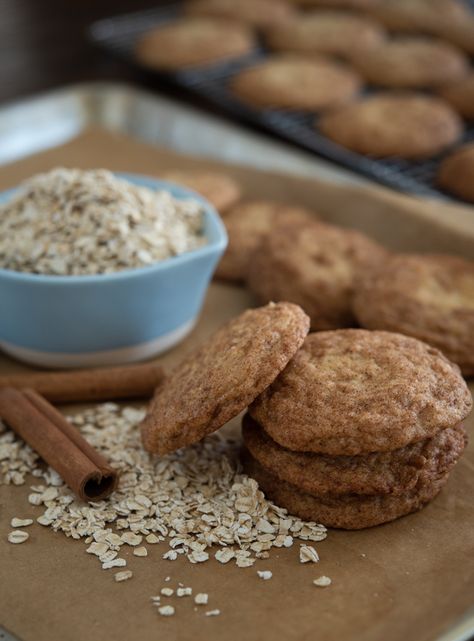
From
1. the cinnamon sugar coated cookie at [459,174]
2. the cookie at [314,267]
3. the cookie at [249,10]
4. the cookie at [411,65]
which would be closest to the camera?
the cookie at [314,267]

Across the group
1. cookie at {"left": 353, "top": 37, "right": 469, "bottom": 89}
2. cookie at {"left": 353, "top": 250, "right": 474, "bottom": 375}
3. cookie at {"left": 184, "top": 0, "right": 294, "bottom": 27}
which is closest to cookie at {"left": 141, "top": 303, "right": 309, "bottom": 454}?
cookie at {"left": 353, "top": 250, "right": 474, "bottom": 375}

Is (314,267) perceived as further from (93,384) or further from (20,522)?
(20,522)

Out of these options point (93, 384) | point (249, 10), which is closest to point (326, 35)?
point (249, 10)

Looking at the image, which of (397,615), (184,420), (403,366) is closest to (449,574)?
(397,615)

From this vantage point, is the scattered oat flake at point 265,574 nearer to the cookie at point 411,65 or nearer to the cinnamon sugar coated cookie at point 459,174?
the cinnamon sugar coated cookie at point 459,174

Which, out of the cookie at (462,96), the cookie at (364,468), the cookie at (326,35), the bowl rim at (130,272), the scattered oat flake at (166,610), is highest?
the bowl rim at (130,272)

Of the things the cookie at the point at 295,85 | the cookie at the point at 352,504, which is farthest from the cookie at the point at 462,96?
the cookie at the point at 352,504

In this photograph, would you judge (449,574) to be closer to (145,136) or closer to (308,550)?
(308,550)

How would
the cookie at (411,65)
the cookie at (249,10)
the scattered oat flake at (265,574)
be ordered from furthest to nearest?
the cookie at (249,10) → the cookie at (411,65) → the scattered oat flake at (265,574)
